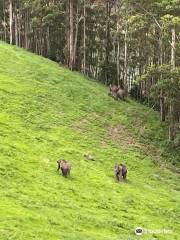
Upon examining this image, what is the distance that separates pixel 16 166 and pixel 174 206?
890 cm

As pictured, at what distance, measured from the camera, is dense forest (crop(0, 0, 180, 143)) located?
42.0 m

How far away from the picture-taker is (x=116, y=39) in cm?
6419

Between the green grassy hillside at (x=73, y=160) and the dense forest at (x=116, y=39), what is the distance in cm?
368

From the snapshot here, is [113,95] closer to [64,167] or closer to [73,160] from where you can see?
[73,160]

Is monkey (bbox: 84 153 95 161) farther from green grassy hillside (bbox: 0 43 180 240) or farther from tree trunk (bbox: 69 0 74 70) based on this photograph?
tree trunk (bbox: 69 0 74 70)

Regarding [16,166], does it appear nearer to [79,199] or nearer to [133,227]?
[79,199]

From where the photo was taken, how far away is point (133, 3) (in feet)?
153

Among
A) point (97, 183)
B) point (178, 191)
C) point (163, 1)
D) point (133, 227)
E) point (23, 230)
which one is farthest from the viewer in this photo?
point (163, 1)

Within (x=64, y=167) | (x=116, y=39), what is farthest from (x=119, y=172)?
(x=116, y=39)

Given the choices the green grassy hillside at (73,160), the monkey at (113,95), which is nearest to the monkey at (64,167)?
the green grassy hillside at (73,160)

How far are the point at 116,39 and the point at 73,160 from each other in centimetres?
3339

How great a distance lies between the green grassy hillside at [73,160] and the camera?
22.2 m

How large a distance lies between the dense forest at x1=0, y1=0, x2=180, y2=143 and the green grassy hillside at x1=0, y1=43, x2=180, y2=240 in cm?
368

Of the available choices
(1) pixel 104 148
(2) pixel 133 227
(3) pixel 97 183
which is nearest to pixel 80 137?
(1) pixel 104 148
